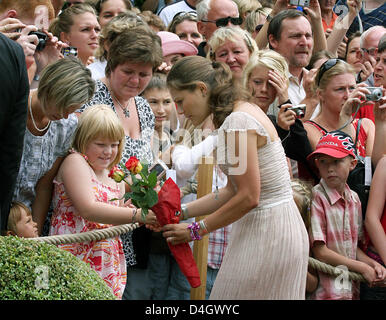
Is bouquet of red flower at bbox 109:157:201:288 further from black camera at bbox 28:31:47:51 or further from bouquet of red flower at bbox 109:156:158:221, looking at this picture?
black camera at bbox 28:31:47:51

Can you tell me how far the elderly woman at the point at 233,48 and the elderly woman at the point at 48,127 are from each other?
188 centimetres

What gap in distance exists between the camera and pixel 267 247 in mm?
4230

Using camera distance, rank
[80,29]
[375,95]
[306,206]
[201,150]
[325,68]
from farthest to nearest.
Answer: [80,29], [325,68], [375,95], [306,206], [201,150]

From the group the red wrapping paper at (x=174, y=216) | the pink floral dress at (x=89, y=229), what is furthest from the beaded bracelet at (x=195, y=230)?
the pink floral dress at (x=89, y=229)

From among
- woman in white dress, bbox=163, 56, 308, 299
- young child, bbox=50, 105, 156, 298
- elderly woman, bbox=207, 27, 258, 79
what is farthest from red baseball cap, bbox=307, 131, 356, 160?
young child, bbox=50, 105, 156, 298

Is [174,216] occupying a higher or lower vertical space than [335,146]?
lower

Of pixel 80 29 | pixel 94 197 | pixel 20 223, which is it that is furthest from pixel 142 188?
pixel 80 29

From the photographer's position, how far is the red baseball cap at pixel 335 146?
5.11m

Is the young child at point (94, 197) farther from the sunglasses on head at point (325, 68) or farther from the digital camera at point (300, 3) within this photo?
the digital camera at point (300, 3)

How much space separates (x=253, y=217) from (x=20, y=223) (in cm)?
141

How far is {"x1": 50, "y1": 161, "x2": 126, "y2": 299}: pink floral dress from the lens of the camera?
4.62 meters

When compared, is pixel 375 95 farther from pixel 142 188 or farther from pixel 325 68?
pixel 142 188

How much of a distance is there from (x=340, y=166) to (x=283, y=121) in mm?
527
